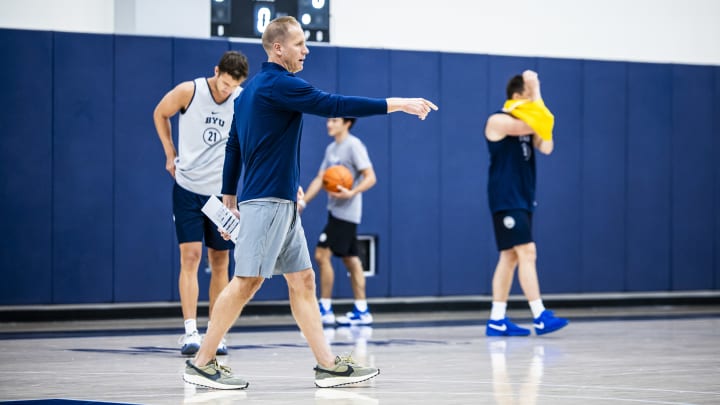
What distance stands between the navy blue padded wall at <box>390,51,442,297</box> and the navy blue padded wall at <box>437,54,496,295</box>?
69 mm

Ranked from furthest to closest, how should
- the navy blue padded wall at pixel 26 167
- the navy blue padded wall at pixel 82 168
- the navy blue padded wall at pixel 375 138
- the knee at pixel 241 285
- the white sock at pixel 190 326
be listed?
the navy blue padded wall at pixel 375 138, the navy blue padded wall at pixel 82 168, the navy blue padded wall at pixel 26 167, the white sock at pixel 190 326, the knee at pixel 241 285

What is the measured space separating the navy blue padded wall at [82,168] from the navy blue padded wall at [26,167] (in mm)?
72

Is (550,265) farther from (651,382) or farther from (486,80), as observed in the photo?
(651,382)

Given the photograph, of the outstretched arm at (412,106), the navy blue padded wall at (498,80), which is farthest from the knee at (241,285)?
the navy blue padded wall at (498,80)

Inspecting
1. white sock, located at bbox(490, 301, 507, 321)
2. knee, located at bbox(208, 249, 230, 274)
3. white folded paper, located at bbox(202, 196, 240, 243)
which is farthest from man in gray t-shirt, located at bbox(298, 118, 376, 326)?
white folded paper, located at bbox(202, 196, 240, 243)

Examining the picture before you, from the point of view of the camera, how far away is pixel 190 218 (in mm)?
6012

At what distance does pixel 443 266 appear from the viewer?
32.5ft

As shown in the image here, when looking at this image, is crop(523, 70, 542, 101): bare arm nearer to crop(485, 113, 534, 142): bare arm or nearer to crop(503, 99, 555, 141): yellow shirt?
crop(503, 99, 555, 141): yellow shirt

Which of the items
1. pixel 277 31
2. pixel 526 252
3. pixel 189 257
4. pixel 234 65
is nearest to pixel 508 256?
pixel 526 252

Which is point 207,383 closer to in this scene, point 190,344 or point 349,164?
point 190,344

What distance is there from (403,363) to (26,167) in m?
4.40

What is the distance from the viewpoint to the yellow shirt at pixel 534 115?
285 inches

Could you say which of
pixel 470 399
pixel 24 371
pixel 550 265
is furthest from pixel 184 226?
pixel 550 265

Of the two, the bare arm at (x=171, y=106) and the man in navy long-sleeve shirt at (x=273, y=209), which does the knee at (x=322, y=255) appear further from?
the man in navy long-sleeve shirt at (x=273, y=209)
